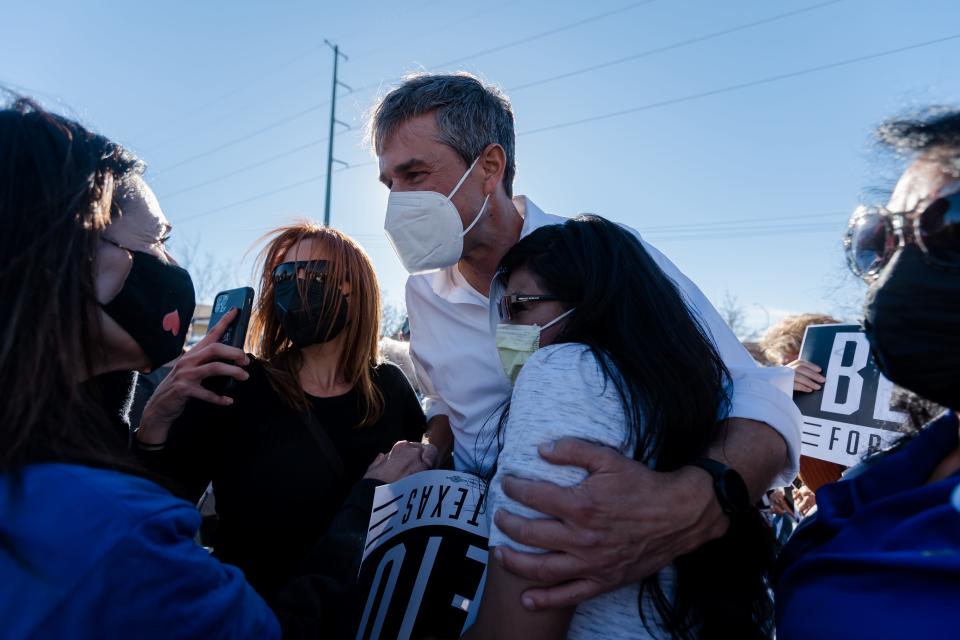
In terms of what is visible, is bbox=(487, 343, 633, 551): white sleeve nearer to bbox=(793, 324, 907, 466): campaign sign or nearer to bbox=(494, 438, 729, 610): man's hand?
bbox=(494, 438, 729, 610): man's hand

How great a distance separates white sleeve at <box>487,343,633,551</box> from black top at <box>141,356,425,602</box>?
3.83 ft

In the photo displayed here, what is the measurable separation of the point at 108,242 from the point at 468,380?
141cm

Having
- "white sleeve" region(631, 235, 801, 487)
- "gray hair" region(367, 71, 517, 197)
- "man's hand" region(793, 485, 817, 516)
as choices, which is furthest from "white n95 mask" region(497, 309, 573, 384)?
"man's hand" region(793, 485, 817, 516)

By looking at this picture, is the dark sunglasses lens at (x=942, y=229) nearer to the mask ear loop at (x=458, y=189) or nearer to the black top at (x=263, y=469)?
the mask ear loop at (x=458, y=189)

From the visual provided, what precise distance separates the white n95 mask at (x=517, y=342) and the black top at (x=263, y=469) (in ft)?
2.91

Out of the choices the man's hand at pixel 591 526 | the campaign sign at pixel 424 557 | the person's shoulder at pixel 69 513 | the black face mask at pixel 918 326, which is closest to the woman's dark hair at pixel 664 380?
the man's hand at pixel 591 526

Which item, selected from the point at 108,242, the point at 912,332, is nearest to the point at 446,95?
the point at 108,242

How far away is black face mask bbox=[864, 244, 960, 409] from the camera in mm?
1059

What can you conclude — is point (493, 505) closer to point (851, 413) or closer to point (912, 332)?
point (912, 332)

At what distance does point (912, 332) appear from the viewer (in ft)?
3.62

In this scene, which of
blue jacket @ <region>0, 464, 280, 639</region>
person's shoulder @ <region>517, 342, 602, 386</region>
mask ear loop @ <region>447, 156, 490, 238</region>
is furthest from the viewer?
mask ear loop @ <region>447, 156, 490, 238</region>

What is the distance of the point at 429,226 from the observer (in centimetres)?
250

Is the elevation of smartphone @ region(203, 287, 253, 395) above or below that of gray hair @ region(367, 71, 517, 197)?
below

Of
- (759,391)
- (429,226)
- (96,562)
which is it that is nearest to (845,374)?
(759,391)
